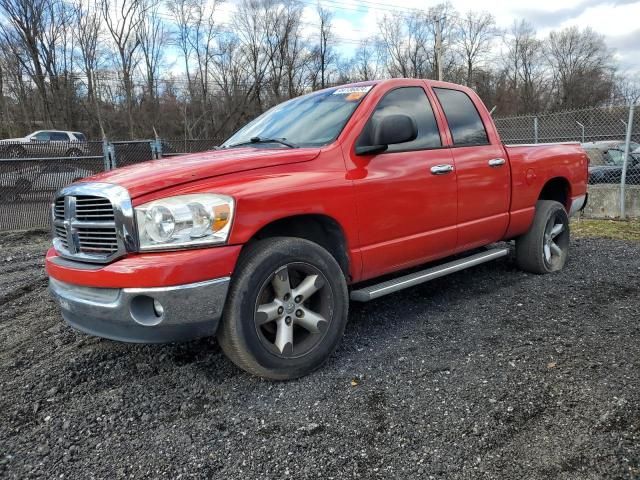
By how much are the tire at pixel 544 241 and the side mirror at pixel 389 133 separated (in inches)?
92.4

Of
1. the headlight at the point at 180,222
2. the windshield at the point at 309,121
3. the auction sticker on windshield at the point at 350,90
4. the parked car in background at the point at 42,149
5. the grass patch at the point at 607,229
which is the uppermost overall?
the parked car in background at the point at 42,149

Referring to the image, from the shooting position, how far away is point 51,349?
3.74m

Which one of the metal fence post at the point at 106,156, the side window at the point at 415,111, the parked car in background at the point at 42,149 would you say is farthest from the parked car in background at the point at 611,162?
the parked car in background at the point at 42,149

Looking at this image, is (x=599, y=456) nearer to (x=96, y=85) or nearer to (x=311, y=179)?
(x=311, y=179)

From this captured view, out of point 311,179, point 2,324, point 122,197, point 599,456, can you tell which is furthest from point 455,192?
point 2,324

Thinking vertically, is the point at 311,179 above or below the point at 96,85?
below

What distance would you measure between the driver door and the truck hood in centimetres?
52

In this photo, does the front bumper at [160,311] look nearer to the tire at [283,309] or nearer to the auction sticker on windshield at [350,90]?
the tire at [283,309]

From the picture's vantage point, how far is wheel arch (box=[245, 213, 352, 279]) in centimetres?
321

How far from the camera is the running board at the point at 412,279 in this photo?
3453 mm

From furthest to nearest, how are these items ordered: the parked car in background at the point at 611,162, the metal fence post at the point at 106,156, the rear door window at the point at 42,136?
the rear door window at the point at 42,136, the parked car in background at the point at 611,162, the metal fence post at the point at 106,156

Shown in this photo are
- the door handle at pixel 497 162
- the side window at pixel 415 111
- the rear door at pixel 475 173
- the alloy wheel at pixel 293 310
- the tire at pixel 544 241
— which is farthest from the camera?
the tire at pixel 544 241

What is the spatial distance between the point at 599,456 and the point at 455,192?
2.27 m

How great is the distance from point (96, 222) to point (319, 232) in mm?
1384
